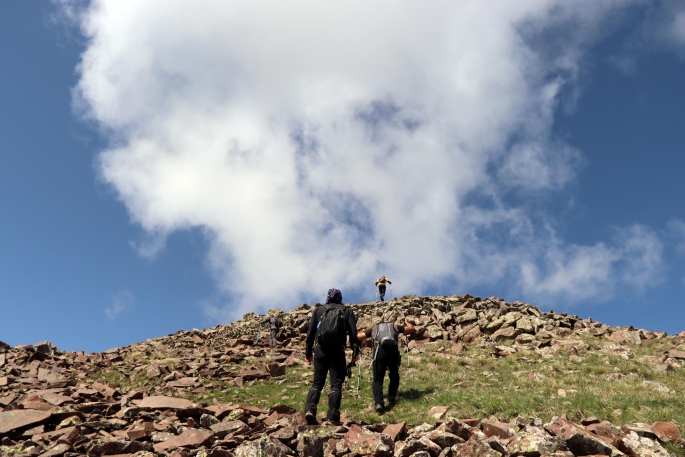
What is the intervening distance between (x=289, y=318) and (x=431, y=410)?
21.0 meters

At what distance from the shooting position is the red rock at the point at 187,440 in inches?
289

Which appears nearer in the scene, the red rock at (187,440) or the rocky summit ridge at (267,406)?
the rocky summit ridge at (267,406)

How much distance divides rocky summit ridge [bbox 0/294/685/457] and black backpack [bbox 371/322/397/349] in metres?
2.04

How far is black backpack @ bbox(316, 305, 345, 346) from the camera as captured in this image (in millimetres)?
9391

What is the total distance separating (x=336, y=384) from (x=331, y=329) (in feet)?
3.51

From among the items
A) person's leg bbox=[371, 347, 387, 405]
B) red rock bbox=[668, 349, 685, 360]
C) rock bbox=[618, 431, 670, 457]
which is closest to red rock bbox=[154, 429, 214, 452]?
person's leg bbox=[371, 347, 387, 405]

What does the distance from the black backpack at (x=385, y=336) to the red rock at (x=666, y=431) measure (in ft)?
17.9

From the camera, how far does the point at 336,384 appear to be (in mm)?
9234

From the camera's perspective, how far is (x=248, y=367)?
57.6 ft

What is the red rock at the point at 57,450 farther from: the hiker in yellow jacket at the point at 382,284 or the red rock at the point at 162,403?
the hiker in yellow jacket at the point at 382,284

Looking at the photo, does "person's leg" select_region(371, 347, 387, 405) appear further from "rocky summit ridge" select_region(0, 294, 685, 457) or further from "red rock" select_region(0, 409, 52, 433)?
"red rock" select_region(0, 409, 52, 433)

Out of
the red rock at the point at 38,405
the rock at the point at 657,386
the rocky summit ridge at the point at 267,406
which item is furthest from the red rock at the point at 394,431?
the rock at the point at 657,386

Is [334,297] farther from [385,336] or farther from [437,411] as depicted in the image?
[437,411]

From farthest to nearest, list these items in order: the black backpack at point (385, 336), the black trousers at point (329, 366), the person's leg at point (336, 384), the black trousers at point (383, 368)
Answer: the black backpack at point (385, 336) < the black trousers at point (383, 368) < the black trousers at point (329, 366) < the person's leg at point (336, 384)
